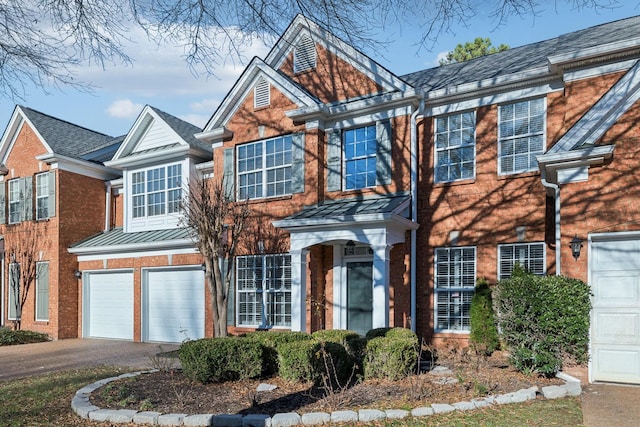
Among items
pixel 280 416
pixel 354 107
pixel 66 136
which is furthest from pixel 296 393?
pixel 66 136

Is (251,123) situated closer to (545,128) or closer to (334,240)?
(334,240)

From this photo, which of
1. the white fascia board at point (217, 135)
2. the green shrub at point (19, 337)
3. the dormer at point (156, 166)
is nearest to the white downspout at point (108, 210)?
the dormer at point (156, 166)

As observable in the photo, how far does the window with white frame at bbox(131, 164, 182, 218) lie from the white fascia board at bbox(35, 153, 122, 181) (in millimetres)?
1841

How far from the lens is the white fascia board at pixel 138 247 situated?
15.4 metres

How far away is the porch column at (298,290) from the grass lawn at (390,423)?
505 cm

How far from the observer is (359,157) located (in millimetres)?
13023

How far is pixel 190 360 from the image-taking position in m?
8.45

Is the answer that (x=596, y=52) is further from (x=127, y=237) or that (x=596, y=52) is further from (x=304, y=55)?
(x=127, y=237)

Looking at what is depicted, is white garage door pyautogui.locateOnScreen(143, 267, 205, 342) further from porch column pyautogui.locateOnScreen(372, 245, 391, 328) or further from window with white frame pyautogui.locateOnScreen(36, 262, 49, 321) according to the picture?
porch column pyautogui.locateOnScreen(372, 245, 391, 328)

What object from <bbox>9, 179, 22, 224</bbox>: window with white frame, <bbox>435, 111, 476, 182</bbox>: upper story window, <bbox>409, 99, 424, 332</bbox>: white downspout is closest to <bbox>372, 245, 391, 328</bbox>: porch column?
<bbox>409, 99, 424, 332</bbox>: white downspout

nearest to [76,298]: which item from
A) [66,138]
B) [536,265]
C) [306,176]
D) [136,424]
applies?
[66,138]

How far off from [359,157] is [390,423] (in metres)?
8.06

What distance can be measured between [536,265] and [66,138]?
1781 cm

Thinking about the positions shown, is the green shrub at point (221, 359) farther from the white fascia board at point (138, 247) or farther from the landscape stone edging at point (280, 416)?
the white fascia board at point (138, 247)
